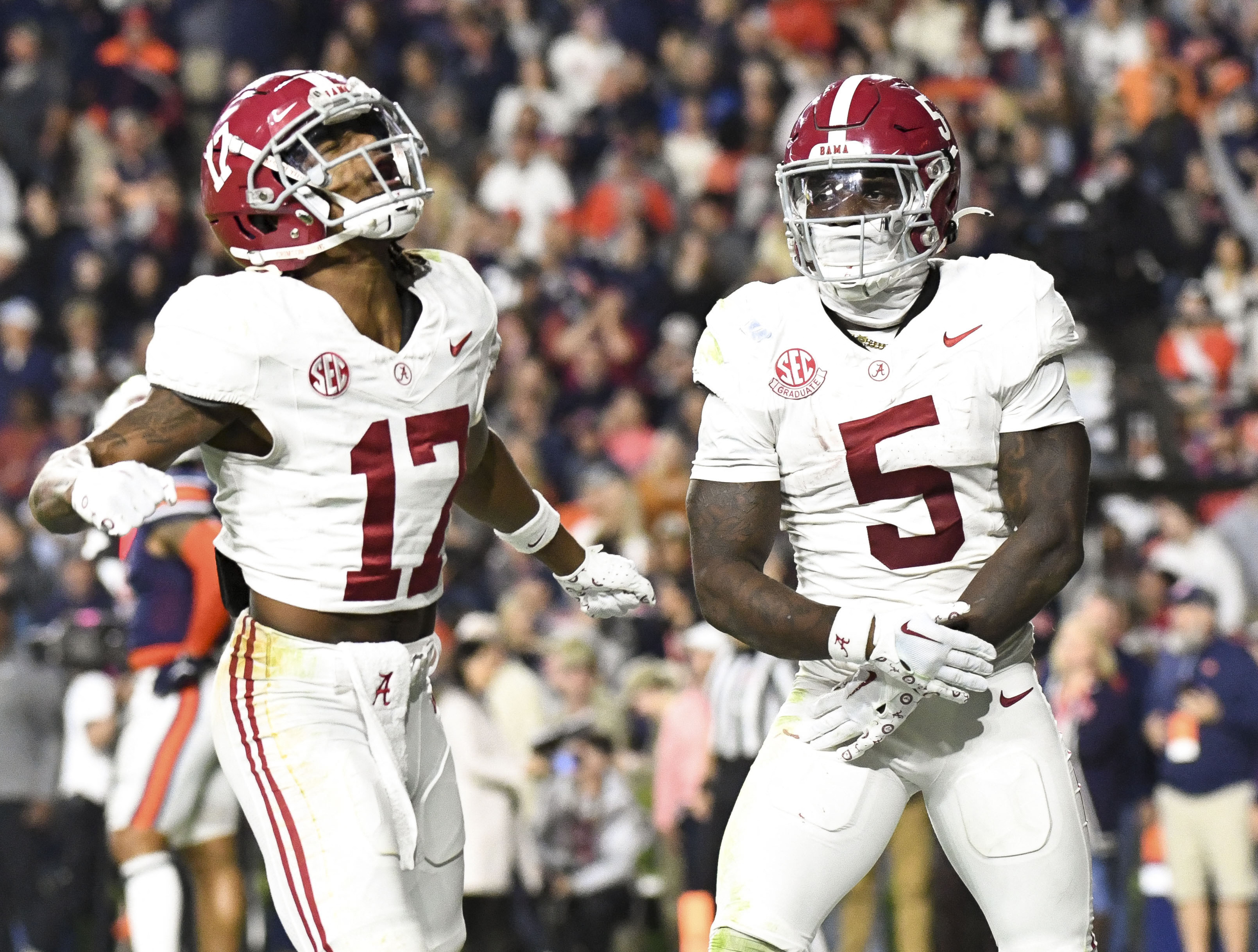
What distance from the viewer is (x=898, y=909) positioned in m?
7.00

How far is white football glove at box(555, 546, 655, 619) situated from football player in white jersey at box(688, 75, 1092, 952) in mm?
508

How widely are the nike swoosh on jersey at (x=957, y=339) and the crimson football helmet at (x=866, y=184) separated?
5.9 inches

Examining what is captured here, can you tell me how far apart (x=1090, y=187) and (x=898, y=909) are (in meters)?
4.44

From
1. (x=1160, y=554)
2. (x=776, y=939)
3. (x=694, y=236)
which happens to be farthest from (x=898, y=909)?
(x=694, y=236)

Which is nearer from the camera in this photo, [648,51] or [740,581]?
[740,581]

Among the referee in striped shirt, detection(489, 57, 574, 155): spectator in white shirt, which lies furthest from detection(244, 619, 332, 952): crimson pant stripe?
detection(489, 57, 574, 155): spectator in white shirt

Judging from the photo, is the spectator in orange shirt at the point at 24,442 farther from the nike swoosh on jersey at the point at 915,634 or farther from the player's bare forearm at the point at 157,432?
the nike swoosh on jersey at the point at 915,634

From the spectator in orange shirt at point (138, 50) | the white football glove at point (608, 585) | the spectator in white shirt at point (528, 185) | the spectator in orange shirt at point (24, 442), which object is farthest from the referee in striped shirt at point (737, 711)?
the spectator in orange shirt at point (138, 50)

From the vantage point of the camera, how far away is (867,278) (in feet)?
12.2

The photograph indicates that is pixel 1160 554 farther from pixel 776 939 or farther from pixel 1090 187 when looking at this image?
pixel 776 939

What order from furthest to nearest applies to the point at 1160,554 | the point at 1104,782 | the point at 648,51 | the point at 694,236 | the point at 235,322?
the point at 648,51
the point at 694,236
the point at 1160,554
the point at 1104,782
the point at 235,322

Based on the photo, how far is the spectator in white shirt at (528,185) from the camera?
39.9ft

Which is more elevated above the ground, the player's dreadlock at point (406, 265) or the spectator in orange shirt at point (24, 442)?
the player's dreadlock at point (406, 265)

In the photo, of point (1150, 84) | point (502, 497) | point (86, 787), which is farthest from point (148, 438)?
point (1150, 84)
